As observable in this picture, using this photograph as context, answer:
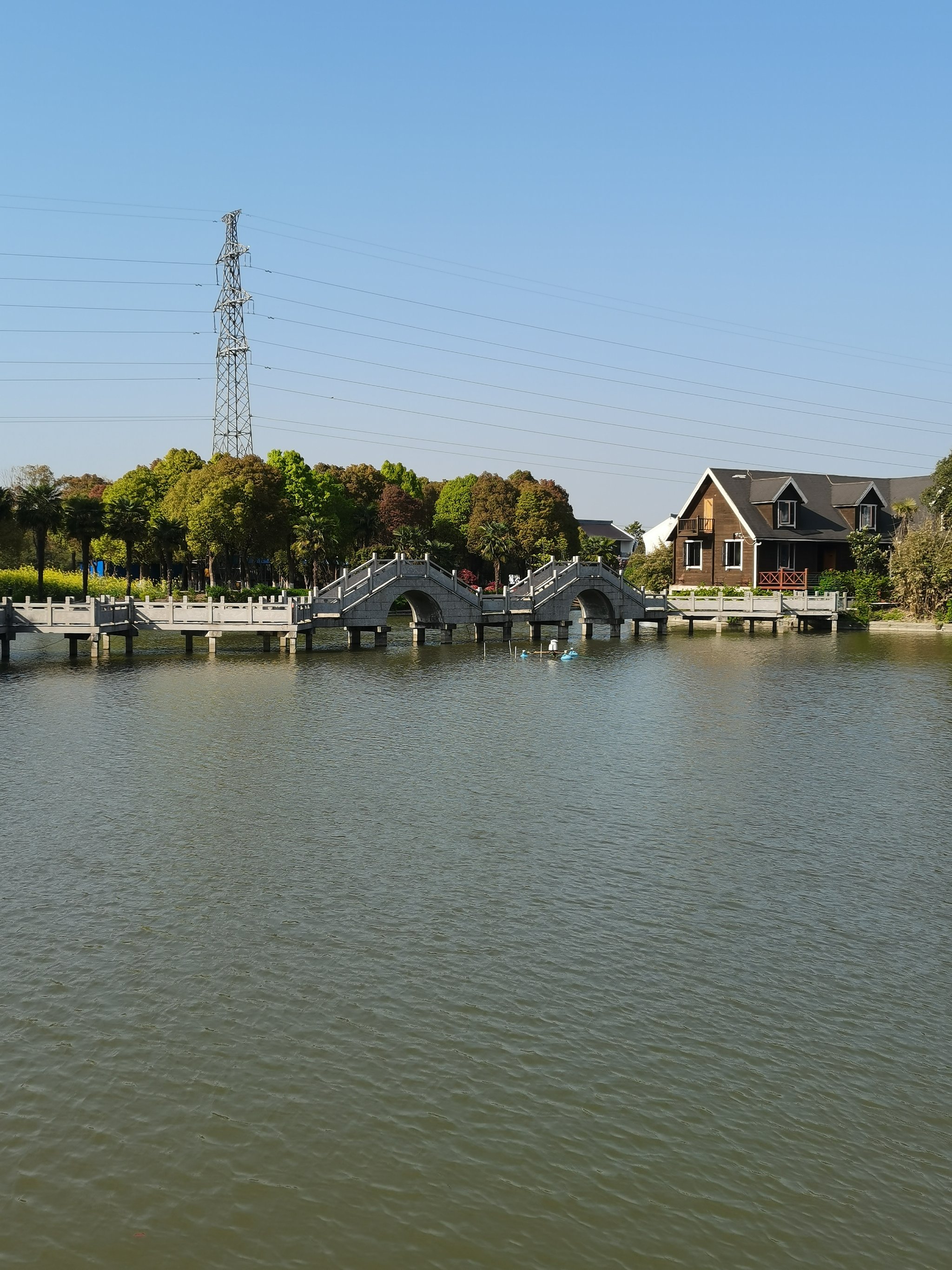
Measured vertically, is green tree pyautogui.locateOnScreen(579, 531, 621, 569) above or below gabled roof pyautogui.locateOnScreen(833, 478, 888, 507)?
below

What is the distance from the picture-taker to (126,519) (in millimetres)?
85188

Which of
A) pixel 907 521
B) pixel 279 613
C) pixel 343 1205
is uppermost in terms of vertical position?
pixel 907 521

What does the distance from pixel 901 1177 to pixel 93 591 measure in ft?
272

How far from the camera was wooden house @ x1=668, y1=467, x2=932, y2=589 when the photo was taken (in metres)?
88.8

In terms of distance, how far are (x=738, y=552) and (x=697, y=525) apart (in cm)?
416

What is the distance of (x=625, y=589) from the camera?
80.3 meters

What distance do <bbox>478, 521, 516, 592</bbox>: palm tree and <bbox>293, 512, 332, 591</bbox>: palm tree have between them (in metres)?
19.4

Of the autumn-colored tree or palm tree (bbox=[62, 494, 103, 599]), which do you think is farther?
the autumn-colored tree

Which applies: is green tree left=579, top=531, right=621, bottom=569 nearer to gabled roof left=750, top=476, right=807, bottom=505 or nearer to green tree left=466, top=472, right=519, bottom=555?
green tree left=466, top=472, right=519, bottom=555

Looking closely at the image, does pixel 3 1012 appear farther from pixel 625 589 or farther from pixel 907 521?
pixel 907 521

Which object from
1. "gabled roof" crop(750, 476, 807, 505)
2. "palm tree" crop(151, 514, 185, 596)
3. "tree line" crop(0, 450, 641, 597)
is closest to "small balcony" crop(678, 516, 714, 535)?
"gabled roof" crop(750, 476, 807, 505)

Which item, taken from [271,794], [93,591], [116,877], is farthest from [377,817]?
[93,591]

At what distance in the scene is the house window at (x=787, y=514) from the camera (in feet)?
293

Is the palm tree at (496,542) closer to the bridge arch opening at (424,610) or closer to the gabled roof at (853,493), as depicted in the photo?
the gabled roof at (853,493)
